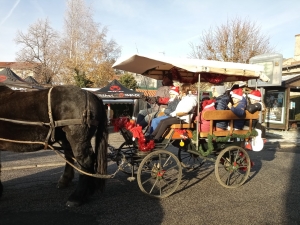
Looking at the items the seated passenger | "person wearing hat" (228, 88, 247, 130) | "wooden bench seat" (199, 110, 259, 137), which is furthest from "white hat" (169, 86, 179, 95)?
"person wearing hat" (228, 88, 247, 130)

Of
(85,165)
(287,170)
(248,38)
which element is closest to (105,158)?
(85,165)

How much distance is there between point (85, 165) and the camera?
168 inches

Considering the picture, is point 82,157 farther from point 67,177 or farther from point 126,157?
point 67,177

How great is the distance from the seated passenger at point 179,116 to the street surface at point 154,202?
1087mm

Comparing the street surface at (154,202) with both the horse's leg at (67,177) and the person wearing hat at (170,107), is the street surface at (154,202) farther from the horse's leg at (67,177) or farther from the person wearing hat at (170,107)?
the person wearing hat at (170,107)

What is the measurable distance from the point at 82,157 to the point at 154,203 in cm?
135

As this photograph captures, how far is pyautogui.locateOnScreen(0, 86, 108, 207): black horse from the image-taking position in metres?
4.01

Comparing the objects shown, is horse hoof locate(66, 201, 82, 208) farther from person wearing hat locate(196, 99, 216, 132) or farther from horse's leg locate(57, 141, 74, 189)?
→ person wearing hat locate(196, 99, 216, 132)

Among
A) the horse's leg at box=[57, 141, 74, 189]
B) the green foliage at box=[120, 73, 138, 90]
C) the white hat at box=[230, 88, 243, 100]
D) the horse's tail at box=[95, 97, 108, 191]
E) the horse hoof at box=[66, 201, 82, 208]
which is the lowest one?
the horse hoof at box=[66, 201, 82, 208]


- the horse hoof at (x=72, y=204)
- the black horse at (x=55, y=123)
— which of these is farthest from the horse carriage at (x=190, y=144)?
the horse hoof at (x=72, y=204)

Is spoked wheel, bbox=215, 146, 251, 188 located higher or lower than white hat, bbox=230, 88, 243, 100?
lower

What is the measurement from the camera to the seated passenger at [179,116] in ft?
16.6

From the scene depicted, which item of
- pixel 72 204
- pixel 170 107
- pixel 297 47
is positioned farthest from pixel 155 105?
pixel 297 47

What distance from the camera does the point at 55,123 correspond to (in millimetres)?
4027
